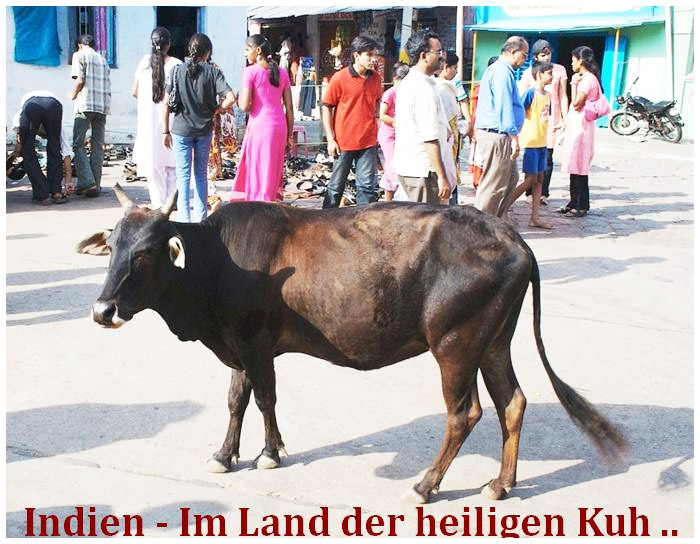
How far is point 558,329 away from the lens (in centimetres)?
661

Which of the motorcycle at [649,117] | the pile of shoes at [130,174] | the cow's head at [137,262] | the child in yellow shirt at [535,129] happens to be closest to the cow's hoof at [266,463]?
the cow's head at [137,262]

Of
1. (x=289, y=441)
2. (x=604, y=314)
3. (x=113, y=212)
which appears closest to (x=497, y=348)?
(x=289, y=441)

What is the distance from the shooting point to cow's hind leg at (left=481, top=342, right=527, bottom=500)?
13.9ft

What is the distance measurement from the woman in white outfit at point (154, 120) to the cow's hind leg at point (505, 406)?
5436 mm

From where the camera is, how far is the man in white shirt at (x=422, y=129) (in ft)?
20.4

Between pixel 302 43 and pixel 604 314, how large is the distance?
1939 centimetres

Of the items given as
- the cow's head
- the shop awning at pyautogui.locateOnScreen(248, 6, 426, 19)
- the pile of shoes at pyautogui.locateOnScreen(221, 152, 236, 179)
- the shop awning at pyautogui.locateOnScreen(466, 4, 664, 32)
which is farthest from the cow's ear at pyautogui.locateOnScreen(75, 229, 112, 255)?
the shop awning at pyautogui.locateOnScreen(466, 4, 664, 32)

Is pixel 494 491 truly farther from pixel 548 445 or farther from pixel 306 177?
pixel 306 177

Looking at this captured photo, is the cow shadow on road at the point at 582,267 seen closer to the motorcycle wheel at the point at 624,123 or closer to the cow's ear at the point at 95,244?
the cow's ear at the point at 95,244

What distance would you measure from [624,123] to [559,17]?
11.1ft

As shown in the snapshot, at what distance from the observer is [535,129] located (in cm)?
966

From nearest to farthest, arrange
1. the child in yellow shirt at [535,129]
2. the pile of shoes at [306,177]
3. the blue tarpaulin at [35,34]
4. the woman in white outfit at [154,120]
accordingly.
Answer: the woman in white outfit at [154,120], the child in yellow shirt at [535,129], the pile of shoes at [306,177], the blue tarpaulin at [35,34]

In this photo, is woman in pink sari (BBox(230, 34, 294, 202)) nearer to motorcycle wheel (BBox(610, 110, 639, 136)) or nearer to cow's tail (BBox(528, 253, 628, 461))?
cow's tail (BBox(528, 253, 628, 461))

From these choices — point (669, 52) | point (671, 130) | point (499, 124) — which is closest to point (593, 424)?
point (499, 124)
